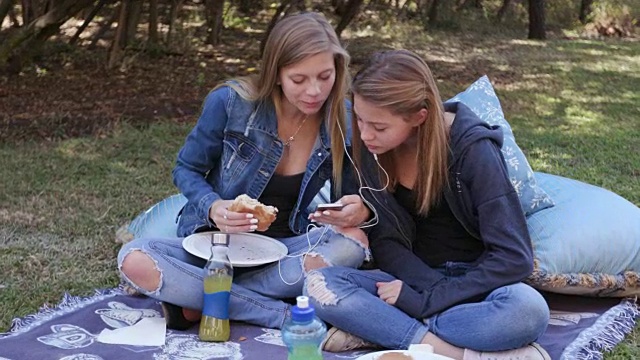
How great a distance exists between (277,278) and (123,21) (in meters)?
5.57

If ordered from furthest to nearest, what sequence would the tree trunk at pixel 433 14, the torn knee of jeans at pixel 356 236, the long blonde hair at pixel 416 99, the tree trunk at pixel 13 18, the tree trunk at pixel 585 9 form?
the tree trunk at pixel 585 9 → the tree trunk at pixel 433 14 → the tree trunk at pixel 13 18 → the torn knee of jeans at pixel 356 236 → the long blonde hair at pixel 416 99

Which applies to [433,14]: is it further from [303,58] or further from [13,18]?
[303,58]

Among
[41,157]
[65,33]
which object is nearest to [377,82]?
[41,157]

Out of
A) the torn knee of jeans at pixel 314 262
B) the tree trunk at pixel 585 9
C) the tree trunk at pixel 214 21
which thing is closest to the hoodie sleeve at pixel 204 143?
the torn knee of jeans at pixel 314 262

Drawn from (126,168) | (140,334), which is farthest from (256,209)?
(126,168)

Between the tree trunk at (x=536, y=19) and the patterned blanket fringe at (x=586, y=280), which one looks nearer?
the patterned blanket fringe at (x=586, y=280)

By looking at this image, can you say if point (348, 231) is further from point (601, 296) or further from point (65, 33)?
point (65, 33)

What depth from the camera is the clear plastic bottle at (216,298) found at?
2703mm

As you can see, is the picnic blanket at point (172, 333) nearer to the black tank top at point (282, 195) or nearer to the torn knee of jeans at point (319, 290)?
the torn knee of jeans at point (319, 290)

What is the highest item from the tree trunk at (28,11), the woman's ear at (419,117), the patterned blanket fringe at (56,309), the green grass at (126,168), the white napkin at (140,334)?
the woman's ear at (419,117)

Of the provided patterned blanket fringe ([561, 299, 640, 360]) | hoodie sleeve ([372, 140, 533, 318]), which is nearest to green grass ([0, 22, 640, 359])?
patterned blanket fringe ([561, 299, 640, 360])

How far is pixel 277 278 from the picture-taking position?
2.91 m

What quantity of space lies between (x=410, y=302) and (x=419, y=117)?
58 cm

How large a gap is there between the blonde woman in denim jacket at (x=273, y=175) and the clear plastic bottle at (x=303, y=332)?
0.60 meters
